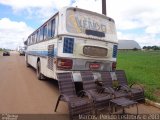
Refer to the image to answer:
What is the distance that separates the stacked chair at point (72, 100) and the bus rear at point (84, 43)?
1456 millimetres

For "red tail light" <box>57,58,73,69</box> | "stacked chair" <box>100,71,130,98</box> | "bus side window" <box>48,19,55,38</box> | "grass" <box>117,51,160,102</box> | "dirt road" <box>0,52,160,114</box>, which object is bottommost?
"dirt road" <box>0,52,160,114</box>

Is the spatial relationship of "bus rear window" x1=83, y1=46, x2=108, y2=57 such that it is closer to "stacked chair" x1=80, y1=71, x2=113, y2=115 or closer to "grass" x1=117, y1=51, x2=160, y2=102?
"stacked chair" x1=80, y1=71, x2=113, y2=115

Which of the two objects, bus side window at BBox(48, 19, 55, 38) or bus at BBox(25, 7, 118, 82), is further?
bus side window at BBox(48, 19, 55, 38)

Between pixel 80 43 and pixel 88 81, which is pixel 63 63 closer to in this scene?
pixel 80 43

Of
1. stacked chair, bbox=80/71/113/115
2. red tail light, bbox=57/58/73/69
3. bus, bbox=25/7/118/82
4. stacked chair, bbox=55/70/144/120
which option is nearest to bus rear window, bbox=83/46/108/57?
bus, bbox=25/7/118/82

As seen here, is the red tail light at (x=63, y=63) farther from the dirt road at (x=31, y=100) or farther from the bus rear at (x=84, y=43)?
the dirt road at (x=31, y=100)

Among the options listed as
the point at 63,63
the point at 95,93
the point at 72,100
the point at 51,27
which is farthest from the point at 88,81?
the point at 51,27

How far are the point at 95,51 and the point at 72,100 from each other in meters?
3.19

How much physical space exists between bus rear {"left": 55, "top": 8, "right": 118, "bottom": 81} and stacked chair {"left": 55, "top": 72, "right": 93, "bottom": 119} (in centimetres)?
146

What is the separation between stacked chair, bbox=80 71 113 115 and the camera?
6.36 m

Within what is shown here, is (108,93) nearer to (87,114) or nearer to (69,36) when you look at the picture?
(87,114)

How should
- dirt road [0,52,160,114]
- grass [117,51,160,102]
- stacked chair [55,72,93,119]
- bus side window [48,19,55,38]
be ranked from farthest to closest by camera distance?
bus side window [48,19,55,38] < grass [117,51,160,102] < dirt road [0,52,160,114] < stacked chair [55,72,93,119]

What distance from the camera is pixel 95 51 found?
350 inches

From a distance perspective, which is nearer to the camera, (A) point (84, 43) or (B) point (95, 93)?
(B) point (95, 93)
